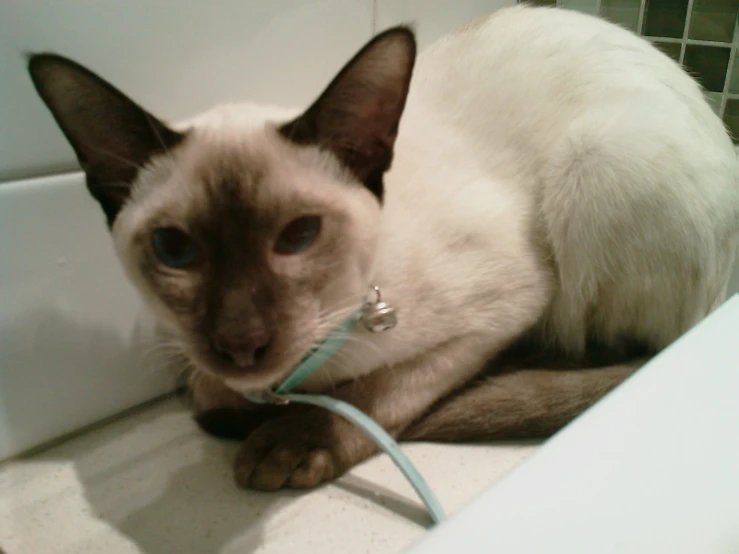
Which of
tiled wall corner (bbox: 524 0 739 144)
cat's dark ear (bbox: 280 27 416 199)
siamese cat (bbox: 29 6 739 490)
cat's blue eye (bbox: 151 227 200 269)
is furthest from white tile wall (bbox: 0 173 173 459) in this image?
tiled wall corner (bbox: 524 0 739 144)

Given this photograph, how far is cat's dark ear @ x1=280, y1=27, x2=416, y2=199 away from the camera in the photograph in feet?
2.67

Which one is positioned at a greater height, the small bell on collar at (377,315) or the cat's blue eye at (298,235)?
the cat's blue eye at (298,235)

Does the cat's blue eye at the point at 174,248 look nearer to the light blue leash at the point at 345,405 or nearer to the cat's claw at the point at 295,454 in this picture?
the light blue leash at the point at 345,405

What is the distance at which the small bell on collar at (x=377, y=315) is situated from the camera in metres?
0.97

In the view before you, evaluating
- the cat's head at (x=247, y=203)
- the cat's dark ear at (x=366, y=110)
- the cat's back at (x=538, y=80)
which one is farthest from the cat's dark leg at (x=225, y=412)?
the cat's back at (x=538, y=80)

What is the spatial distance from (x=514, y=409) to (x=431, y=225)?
342mm

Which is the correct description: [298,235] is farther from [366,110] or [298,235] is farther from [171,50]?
[171,50]

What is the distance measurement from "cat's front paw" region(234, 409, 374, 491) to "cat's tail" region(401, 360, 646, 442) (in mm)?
123

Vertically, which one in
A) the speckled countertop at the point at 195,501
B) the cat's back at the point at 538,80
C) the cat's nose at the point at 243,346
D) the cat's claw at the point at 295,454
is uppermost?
the cat's back at the point at 538,80

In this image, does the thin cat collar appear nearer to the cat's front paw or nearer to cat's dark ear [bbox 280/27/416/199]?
the cat's front paw

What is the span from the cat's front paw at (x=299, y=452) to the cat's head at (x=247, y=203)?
0.19 m

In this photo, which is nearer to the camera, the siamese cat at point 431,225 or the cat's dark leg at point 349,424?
the siamese cat at point 431,225

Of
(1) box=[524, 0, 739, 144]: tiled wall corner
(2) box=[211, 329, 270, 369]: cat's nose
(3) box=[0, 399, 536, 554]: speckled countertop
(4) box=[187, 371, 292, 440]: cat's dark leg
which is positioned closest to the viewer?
(2) box=[211, 329, 270, 369]: cat's nose

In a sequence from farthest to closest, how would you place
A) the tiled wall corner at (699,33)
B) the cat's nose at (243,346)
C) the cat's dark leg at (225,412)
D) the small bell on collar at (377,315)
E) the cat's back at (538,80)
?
the tiled wall corner at (699,33) < the cat's back at (538,80) < the cat's dark leg at (225,412) < the small bell on collar at (377,315) < the cat's nose at (243,346)
